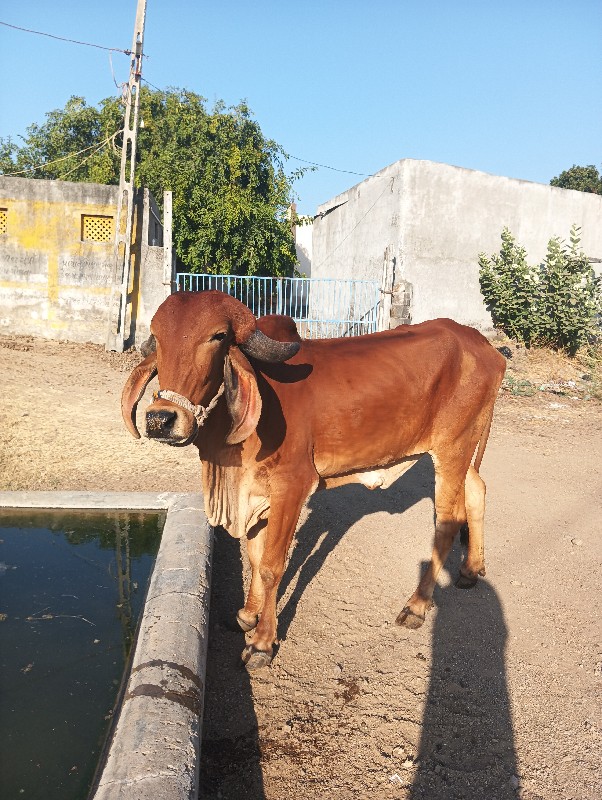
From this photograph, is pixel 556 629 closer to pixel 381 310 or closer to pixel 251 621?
pixel 251 621

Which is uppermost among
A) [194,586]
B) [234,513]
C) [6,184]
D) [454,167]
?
[454,167]

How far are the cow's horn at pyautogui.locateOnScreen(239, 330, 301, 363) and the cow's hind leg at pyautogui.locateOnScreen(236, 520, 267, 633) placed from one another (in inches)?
40.2

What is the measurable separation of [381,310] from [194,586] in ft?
28.5

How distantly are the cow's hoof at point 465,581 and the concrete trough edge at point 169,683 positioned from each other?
1.51 metres

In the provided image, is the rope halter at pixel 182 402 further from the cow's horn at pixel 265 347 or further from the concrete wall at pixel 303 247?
the concrete wall at pixel 303 247

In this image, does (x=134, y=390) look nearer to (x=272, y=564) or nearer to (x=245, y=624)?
(x=272, y=564)

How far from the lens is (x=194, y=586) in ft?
9.76

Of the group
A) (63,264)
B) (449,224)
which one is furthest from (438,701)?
(449,224)

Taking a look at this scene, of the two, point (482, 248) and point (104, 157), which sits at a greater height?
point (104, 157)

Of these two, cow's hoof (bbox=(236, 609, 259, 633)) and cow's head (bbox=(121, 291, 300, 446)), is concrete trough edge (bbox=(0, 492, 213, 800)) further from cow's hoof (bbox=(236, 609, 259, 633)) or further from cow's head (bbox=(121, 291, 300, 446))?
cow's head (bbox=(121, 291, 300, 446))

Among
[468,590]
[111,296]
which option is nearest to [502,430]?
[468,590]

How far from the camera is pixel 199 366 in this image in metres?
2.44

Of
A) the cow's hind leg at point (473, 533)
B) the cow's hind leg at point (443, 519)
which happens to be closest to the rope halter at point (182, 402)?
the cow's hind leg at point (443, 519)

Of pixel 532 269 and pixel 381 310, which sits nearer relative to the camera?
pixel 381 310
